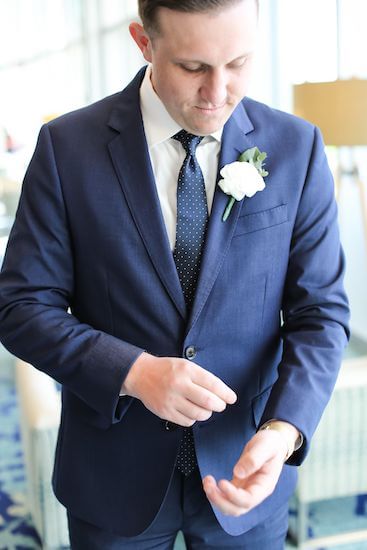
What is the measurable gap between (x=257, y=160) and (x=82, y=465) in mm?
621

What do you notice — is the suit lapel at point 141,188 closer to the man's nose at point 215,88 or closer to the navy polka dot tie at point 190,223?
the navy polka dot tie at point 190,223

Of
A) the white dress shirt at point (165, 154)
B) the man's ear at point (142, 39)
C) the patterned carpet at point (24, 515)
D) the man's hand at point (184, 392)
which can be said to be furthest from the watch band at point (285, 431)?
the patterned carpet at point (24, 515)

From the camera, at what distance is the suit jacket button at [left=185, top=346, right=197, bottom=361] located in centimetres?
128

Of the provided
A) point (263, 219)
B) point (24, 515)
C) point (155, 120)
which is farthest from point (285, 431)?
point (24, 515)

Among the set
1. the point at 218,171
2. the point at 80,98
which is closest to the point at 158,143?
the point at 218,171

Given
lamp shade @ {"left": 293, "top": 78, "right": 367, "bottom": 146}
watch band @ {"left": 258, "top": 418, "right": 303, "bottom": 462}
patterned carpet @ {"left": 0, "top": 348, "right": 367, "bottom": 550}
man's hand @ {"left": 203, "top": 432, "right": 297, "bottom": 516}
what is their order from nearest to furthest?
1. man's hand @ {"left": 203, "top": 432, "right": 297, "bottom": 516}
2. watch band @ {"left": 258, "top": 418, "right": 303, "bottom": 462}
3. patterned carpet @ {"left": 0, "top": 348, "right": 367, "bottom": 550}
4. lamp shade @ {"left": 293, "top": 78, "right": 367, "bottom": 146}

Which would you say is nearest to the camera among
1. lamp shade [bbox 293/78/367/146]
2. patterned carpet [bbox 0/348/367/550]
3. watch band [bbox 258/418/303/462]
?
watch band [bbox 258/418/303/462]

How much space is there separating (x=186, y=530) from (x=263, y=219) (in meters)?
0.57

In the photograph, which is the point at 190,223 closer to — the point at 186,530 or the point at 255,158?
the point at 255,158

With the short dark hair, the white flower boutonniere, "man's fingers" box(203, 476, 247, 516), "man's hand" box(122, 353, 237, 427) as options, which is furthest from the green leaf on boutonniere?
"man's fingers" box(203, 476, 247, 516)

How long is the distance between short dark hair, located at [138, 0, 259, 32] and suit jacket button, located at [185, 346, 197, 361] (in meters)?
0.50

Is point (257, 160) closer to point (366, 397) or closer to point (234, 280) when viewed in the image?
point (234, 280)

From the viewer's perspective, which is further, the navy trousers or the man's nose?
the navy trousers

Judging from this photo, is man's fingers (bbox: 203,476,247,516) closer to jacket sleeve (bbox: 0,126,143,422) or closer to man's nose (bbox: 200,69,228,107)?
jacket sleeve (bbox: 0,126,143,422)
